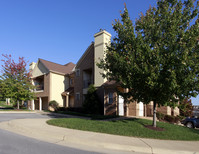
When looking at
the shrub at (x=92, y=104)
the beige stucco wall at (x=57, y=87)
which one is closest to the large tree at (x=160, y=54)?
the shrub at (x=92, y=104)

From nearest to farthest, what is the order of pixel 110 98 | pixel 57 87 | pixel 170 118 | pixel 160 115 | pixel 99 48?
pixel 160 115 < pixel 170 118 < pixel 110 98 < pixel 99 48 < pixel 57 87

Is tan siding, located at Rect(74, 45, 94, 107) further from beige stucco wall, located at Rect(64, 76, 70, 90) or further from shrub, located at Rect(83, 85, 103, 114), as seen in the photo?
beige stucco wall, located at Rect(64, 76, 70, 90)

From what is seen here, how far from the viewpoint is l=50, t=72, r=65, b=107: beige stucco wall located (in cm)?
2491

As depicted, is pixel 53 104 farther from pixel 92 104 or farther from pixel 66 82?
pixel 92 104

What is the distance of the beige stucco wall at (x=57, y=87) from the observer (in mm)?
24906

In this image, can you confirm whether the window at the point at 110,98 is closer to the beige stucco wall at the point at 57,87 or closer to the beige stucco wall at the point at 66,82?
the beige stucco wall at the point at 57,87

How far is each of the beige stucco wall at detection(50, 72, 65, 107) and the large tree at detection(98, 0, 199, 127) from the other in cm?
1702

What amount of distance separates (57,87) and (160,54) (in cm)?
1976

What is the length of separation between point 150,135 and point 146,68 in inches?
122

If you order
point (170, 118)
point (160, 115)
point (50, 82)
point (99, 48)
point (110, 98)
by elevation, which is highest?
point (99, 48)

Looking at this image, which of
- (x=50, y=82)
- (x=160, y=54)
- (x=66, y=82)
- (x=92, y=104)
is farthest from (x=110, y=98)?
(x=66, y=82)

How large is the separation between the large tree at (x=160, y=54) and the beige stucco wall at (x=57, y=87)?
17.0 m

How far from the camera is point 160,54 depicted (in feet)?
27.8

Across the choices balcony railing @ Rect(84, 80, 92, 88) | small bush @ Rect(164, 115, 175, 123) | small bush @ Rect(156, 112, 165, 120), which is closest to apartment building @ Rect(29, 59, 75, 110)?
balcony railing @ Rect(84, 80, 92, 88)
